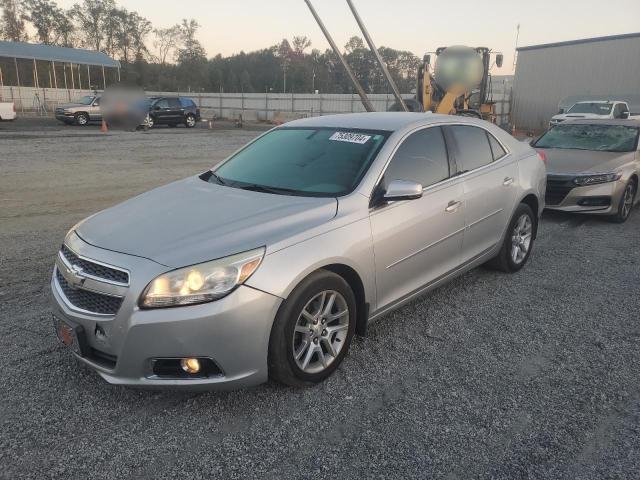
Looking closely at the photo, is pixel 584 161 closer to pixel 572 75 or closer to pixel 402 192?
pixel 402 192

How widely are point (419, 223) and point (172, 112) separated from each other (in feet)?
90.7

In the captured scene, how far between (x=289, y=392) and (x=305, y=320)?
0.47 meters

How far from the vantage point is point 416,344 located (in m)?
3.74

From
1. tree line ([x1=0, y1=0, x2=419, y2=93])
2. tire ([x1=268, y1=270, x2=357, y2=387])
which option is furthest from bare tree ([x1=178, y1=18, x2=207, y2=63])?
tire ([x1=268, y1=270, x2=357, y2=387])

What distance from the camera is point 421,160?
155 inches

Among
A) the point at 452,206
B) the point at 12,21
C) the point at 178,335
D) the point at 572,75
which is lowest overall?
the point at 178,335

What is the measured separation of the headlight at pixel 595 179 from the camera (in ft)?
23.5

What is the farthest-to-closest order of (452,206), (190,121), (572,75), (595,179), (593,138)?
1. (572,75)
2. (190,121)
3. (593,138)
4. (595,179)
5. (452,206)

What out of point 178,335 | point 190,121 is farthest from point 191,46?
point 178,335

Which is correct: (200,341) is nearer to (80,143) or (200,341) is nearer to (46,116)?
(80,143)

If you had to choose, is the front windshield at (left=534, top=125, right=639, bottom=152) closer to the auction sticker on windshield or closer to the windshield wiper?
the auction sticker on windshield

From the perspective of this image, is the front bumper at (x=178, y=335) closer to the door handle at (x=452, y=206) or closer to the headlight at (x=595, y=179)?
the door handle at (x=452, y=206)

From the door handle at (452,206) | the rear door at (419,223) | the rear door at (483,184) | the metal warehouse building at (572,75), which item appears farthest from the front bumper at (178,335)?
the metal warehouse building at (572,75)

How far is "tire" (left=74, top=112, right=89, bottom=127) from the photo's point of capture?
27016 millimetres
